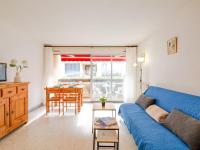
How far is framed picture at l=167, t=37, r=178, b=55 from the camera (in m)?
3.27

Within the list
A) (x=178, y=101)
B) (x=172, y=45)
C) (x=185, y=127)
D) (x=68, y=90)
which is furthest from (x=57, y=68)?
Result: (x=185, y=127)

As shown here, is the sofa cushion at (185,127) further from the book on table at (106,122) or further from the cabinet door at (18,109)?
the cabinet door at (18,109)

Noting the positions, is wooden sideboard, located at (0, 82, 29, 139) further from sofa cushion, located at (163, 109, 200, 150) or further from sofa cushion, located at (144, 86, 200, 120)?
sofa cushion, located at (144, 86, 200, 120)

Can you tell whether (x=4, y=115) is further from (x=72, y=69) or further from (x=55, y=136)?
(x=72, y=69)

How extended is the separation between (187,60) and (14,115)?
3.23 metres

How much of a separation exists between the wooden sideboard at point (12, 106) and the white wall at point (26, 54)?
0.68m

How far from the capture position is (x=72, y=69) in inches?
287

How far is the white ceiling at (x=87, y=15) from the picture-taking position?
2.77 metres

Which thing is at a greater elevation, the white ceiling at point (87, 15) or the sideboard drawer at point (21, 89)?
the white ceiling at point (87, 15)

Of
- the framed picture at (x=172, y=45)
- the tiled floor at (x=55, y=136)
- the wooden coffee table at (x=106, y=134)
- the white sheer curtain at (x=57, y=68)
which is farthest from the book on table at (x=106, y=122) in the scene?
the white sheer curtain at (x=57, y=68)

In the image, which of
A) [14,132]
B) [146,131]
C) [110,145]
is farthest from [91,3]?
[14,132]

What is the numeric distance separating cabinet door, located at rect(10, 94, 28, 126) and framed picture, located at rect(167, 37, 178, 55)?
3.14m

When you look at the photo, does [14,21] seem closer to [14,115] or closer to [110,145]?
[14,115]

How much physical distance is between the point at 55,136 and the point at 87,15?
2297mm
